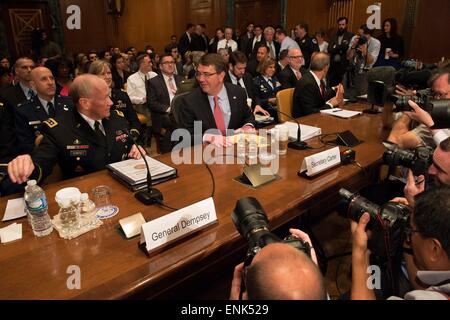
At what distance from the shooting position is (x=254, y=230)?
3.06 ft

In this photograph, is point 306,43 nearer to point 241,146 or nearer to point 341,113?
point 341,113

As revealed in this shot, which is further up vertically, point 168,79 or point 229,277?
point 168,79

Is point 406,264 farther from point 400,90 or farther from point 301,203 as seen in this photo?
point 400,90

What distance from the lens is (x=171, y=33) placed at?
33.1 ft

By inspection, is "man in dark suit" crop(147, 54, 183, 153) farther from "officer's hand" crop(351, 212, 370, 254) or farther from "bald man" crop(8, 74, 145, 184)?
"officer's hand" crop(351, 212, 370, 254)

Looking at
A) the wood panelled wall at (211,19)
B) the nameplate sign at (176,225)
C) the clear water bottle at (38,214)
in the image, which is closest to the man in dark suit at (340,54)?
the wood panelled wall at (211,19)

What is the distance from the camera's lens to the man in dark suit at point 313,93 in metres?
3.15

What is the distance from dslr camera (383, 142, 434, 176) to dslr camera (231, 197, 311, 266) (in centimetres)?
96

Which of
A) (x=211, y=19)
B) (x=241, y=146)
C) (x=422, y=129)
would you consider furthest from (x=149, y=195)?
(x=211, y=19)

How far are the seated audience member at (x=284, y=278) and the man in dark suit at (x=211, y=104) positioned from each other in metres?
1.79

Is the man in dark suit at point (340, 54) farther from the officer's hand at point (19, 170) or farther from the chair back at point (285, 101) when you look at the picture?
the officer's hand at point (19, 170)

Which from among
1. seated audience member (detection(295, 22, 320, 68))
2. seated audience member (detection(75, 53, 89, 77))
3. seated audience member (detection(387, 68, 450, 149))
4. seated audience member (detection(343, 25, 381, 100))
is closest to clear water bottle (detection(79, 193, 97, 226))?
seated audience member (detection(387, 68, 450, 149))

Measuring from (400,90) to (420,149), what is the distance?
135cm
